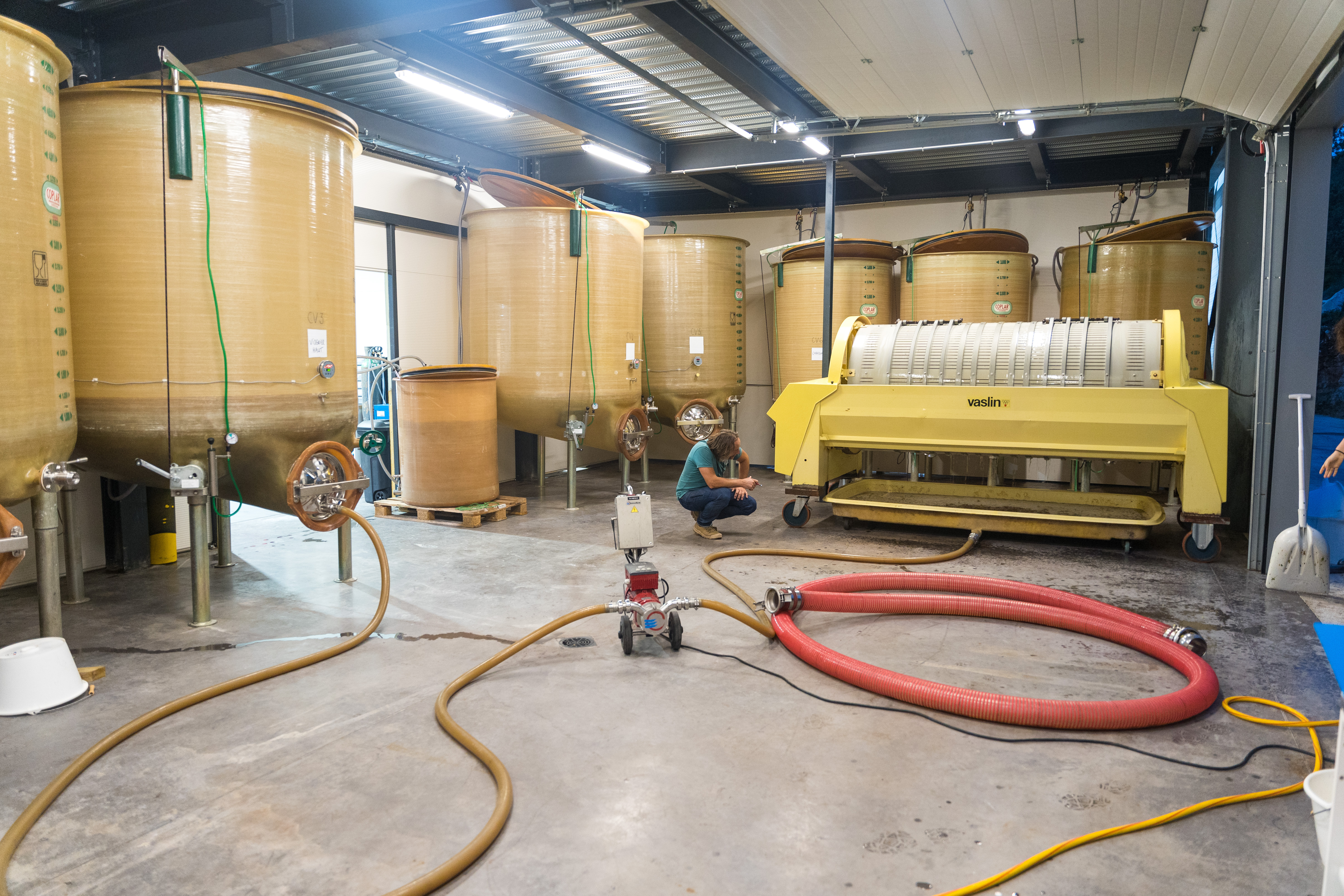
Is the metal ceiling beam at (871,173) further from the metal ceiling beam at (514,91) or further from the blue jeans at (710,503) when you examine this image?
the blue jeans at (710,503)

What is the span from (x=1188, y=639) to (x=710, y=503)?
345cm

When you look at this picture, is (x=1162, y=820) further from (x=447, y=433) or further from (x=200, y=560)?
(x=447, y=433)

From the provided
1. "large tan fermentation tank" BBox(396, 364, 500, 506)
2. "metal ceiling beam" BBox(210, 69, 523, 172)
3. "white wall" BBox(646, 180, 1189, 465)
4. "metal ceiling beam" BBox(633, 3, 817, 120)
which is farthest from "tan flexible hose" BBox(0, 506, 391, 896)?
"white wall" BBox(646, 180, 1189, 465)

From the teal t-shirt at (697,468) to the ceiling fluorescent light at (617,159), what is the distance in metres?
3.17

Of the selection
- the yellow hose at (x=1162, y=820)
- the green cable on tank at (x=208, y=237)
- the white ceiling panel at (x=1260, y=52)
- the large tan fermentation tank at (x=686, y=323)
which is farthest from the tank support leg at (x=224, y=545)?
the white ceiling panel at (x=1260, y=52)

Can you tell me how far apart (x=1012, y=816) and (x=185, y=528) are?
572 centimetres

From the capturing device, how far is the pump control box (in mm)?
4051

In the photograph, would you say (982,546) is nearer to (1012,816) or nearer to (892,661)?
(892,661)

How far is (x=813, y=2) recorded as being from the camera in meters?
4.50

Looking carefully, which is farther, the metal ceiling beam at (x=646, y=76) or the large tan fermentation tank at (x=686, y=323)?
the large tan fermentation tank at (x=686, y=323)

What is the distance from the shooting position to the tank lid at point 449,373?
268 inches

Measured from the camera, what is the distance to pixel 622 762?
296cm

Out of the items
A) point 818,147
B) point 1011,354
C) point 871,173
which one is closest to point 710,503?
point 1011,354

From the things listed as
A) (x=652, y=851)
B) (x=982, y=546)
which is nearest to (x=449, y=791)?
(x=652, y=851)
